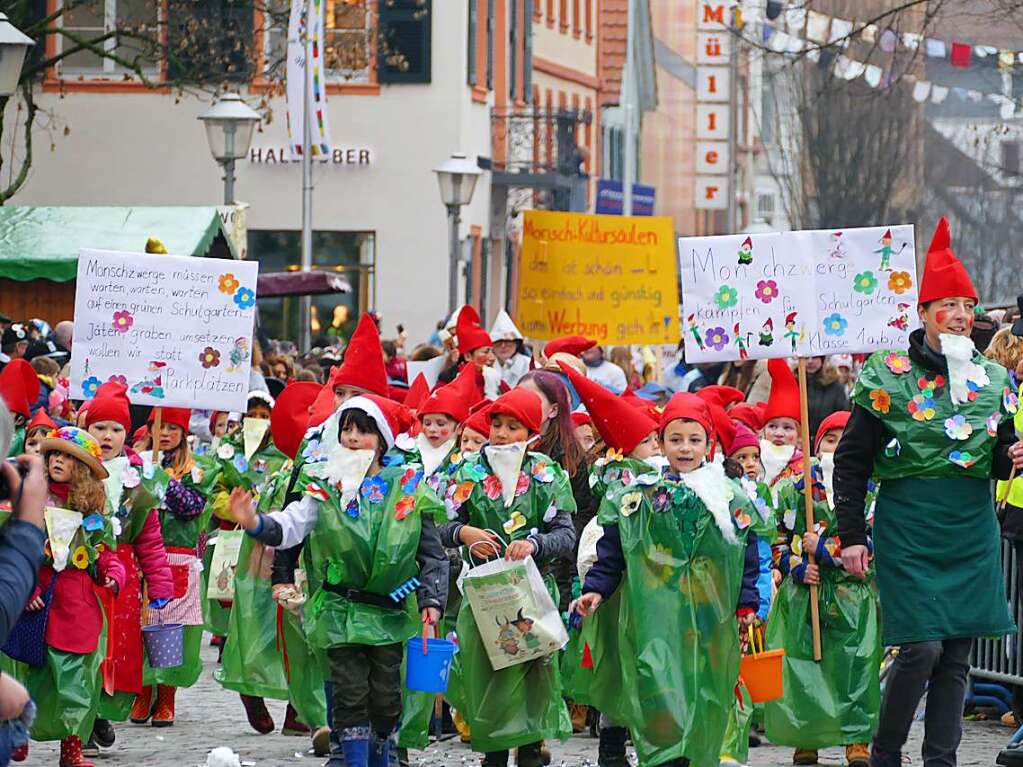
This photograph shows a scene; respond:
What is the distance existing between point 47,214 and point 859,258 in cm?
1301

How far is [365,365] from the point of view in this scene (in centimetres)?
1042

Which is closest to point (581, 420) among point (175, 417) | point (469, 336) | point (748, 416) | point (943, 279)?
point (748, 416)

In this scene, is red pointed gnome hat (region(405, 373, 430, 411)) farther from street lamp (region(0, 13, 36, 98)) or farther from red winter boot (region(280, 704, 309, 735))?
street lamp (region(0, 13, 36, 98))

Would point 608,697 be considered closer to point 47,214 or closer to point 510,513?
point 510,513

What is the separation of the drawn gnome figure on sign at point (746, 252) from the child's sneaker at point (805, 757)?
2.24m

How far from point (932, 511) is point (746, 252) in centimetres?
293

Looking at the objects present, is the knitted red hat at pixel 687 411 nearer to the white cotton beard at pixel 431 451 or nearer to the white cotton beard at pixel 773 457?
the white cotton beard at pixel 431 451

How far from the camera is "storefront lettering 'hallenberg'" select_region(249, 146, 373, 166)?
3600cm

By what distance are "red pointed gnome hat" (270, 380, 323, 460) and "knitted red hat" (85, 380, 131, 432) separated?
71 cm

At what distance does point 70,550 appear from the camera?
10438 mm

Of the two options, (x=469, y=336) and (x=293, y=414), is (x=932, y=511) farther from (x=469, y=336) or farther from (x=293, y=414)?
(x=469, y=336)

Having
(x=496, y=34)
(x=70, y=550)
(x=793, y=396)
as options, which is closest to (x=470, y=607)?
(x=70, y=550)

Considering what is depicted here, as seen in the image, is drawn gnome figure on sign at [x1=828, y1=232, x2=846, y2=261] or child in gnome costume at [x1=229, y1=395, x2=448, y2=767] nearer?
child in gnome costume at [x1=229, y1=395, x2=448, y2=767]

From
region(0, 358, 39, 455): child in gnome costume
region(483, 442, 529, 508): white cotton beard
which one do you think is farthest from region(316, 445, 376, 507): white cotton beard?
region(0, 358, 39, 455): child in gnome costume
